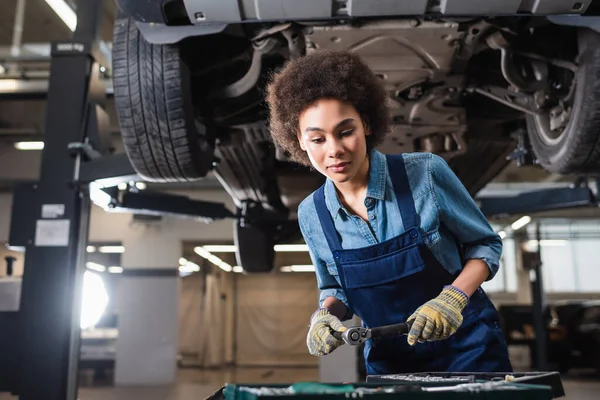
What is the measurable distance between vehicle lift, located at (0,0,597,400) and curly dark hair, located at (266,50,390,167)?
1.61 metres

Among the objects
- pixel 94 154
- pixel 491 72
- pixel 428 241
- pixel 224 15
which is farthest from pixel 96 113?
pixel 428 241

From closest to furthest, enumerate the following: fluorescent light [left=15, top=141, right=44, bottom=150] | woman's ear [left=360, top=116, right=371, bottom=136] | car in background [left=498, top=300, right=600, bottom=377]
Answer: woman's ear [left=360, top=116, right=371, bottom=136], car in background [left=498, top=300, right=600, bottom=377], fluorescent light [left=15, top=141, right=44, bottom=150]

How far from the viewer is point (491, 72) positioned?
2.45m

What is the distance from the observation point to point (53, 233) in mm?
2934

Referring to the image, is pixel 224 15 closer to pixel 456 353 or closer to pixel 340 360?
pixel 456 353

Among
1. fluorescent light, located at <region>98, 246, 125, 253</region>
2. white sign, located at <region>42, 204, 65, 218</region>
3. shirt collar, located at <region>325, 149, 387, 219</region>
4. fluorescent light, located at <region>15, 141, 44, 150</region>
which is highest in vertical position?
fluorescent light, located at <region>15, 141, 44, 150</region>

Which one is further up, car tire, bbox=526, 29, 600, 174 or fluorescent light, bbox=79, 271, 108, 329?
car tire, bbox=526, 29, 600, 174

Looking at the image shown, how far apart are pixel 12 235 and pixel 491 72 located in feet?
7.81

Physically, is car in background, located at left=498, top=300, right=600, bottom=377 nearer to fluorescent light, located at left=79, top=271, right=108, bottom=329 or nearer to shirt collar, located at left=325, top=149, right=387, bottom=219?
fluorescent light, located at left=79, top=271, right=108, bottom=329

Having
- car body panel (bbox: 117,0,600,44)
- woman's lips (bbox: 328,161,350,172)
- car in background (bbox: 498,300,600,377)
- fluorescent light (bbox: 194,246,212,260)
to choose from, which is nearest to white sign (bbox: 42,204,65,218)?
car body panel (bbox: 117,0,600,44)

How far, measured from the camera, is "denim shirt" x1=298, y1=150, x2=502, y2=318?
115 cm

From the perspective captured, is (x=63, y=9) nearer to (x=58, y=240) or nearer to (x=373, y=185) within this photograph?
(x=58, y=240)

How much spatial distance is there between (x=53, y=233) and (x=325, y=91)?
2.23 m

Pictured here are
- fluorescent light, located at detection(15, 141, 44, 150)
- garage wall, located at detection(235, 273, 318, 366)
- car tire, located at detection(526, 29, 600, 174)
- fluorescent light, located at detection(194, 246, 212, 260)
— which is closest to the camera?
car tire, located at detection(526, 29, 600, 174)
